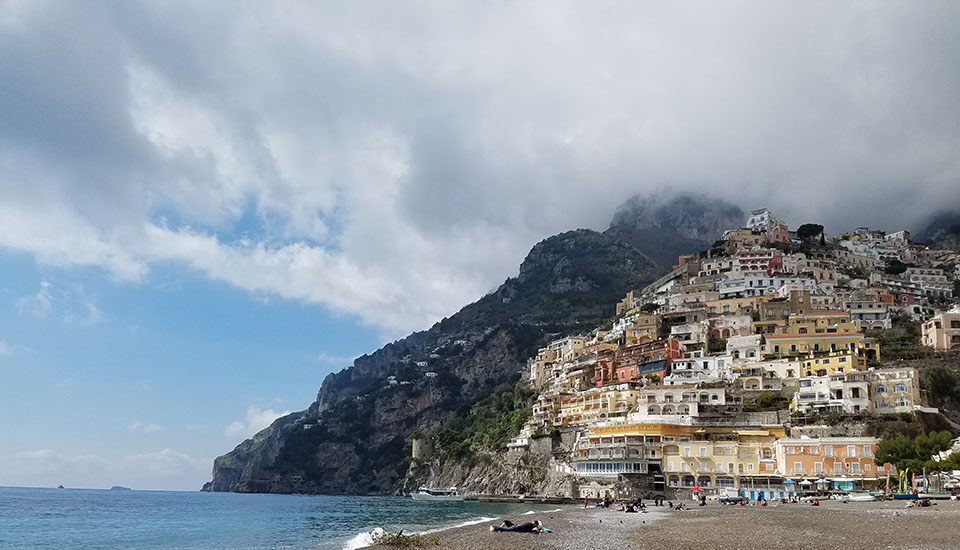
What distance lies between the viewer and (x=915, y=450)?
2156 inches

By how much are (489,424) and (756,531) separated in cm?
9325

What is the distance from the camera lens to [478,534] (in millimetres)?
39562

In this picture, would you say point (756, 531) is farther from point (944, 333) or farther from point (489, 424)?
point (489, 424)

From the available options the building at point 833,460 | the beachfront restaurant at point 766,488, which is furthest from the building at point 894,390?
the beachfront restaurant at point 766,488

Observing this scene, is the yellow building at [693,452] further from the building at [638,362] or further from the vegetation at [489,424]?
the vegetation at [489,424]

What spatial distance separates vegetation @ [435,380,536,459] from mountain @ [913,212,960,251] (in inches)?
3734

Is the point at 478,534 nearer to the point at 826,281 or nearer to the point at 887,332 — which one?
the point at 887,332

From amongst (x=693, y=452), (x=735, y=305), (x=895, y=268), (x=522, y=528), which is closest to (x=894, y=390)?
(x=693, y=452)

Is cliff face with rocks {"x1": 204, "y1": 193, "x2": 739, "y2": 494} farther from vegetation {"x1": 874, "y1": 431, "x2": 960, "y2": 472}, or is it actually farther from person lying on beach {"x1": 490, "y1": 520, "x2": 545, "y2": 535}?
person lying on beach {"x1": 490, "y1": 520, "x2": 545, "y2": 535}

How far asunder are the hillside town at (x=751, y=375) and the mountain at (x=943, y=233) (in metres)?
29.7

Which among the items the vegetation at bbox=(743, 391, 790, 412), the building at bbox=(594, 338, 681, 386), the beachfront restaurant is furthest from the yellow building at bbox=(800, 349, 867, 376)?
the building at bbox=(594, 338, 681, 386)

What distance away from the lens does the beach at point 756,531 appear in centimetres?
2797

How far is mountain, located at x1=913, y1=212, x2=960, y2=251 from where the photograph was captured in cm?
15188

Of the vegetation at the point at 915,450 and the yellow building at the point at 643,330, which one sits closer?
the vegetation at the point at 915,450
